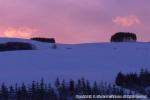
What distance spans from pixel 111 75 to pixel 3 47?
42.7ft

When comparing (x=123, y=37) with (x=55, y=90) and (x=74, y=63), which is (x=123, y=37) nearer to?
(x=74, y=63)

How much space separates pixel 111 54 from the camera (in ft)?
167

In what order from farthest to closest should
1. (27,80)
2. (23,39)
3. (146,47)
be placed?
(23,39)
(146,47)
(27,80)

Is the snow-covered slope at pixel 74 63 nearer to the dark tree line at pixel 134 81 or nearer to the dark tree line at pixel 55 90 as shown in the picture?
the dark tree line at pixel 134 81

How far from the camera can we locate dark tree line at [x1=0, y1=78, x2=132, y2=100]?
39.6 m

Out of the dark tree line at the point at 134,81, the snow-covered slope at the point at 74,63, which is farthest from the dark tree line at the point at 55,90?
the snow-covered slope at the point at 74,63

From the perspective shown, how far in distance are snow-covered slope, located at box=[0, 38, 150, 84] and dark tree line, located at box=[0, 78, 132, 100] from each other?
136cm

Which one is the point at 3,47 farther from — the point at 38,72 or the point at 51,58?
the point at 38,72

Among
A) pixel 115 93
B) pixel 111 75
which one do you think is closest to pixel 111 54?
pixel 111 75

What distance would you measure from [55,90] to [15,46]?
1571 centimetres

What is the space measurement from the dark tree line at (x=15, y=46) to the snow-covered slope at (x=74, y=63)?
288cm

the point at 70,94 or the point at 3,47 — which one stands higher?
the point at 3,47

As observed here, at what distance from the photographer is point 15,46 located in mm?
56156

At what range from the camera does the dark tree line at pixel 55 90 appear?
39.6m
